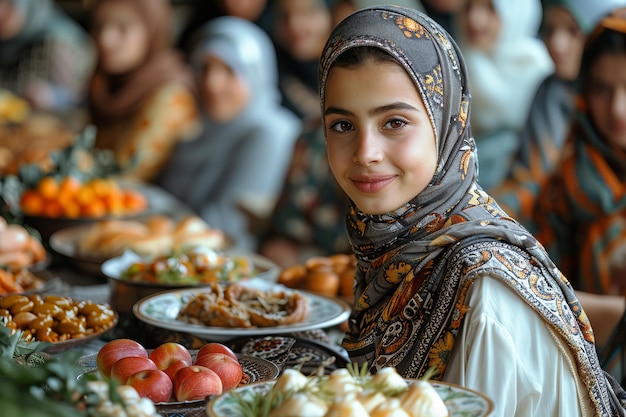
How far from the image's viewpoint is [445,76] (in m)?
1.40

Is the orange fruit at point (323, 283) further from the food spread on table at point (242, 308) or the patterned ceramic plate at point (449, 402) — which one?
the patterned ceramic plate at point (449, 402)

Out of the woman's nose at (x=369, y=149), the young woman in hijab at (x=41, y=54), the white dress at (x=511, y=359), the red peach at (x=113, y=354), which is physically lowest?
the young woman in hijab at (x=41, y=54)

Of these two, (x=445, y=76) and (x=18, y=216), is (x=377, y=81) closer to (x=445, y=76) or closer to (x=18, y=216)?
(x=445, y=76)

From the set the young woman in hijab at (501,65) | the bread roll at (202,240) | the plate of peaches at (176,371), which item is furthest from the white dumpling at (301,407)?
the young woman in hijab at (501,65)

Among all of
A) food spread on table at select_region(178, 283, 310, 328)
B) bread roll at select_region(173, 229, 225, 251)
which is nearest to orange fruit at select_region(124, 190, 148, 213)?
bread roll at select_region(173, 229, 225, 251)

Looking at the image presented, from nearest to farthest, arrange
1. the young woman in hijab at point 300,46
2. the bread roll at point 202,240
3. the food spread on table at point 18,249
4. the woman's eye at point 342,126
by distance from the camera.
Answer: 1. the woman's eye at point 342,126
2. the food spread on table at point 18,249
3. the bread roll at point 202,240
4. the young woman in hijab at point 300,46

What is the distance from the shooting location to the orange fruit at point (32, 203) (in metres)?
2.93

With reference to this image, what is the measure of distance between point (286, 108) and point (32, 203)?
134 inches

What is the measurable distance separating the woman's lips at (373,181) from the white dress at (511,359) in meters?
0.22

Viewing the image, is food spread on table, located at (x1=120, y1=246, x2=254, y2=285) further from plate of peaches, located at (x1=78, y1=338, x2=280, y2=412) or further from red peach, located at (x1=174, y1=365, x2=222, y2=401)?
red peach, located at (x1=174, y1=365, x2=222, y2=401)

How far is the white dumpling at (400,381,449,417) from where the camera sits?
93cm

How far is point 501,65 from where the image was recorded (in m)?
4.10

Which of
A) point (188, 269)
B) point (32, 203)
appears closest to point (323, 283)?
point (188, 269)

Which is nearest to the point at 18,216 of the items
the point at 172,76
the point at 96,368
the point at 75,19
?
the point at 96,368
